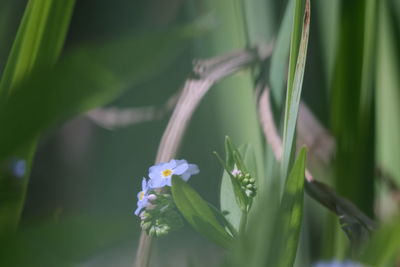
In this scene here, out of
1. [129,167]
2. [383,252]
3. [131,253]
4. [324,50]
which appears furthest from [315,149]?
[383,252]

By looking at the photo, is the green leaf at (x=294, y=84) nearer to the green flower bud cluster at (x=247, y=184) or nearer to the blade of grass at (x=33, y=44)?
the green flower bud cluster at (x=247, y=184)

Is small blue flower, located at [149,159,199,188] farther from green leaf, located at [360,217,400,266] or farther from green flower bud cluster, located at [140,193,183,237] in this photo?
green leaf, located at [360,217,400,266]

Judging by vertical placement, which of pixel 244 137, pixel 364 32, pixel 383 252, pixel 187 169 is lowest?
Result: pixel 383 252

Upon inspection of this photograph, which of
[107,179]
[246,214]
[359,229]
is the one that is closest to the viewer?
[246,214]

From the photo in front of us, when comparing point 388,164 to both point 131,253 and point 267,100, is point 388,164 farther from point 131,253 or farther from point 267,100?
point 131,253

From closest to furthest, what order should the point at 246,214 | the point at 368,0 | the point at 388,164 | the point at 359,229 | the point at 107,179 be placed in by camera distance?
the point at 246,214, the point at 359,229, the point at 107,179, the point at 368,0, the point at 388,164
